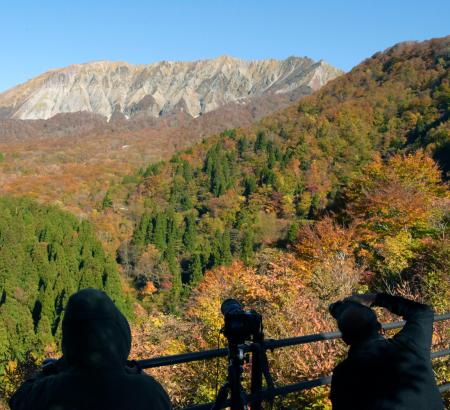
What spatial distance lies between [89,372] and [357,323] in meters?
1.20

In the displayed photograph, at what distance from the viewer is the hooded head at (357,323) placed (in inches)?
82.4

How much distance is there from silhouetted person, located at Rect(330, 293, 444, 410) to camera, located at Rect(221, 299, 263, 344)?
0.40m

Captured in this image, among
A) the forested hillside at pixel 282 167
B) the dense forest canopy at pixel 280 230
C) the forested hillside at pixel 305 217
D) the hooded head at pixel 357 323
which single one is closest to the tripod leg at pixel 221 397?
the hooded head at pixel 357 323

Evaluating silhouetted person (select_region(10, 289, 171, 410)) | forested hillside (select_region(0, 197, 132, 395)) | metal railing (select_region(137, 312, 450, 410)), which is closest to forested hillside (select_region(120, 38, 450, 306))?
forested hillside (select_region(0, 197, 132, 395))

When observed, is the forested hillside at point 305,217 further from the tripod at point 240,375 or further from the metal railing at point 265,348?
the tripod at point 240,375

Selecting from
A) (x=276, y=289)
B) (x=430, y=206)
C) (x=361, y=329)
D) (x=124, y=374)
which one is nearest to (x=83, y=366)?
(x=124, y=374)

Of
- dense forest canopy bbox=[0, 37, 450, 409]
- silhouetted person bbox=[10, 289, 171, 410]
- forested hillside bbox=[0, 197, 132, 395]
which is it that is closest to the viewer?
silhouetted person bbox=[10, 289, 171, 410]

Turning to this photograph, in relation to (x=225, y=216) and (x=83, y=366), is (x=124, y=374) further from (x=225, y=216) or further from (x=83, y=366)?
(x=225, y=216)

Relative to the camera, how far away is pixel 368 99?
83688mm

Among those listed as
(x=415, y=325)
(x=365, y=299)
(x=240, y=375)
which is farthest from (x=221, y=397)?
(x=415, y=325)

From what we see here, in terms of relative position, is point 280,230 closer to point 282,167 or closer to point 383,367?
point 282,167

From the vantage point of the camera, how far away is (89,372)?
60.6 inches

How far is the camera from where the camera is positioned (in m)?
2.17

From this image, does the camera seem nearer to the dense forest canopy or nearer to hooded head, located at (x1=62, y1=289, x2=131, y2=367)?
hooded head, located at (x1=62, y1=289, x2=131, y2=367)
